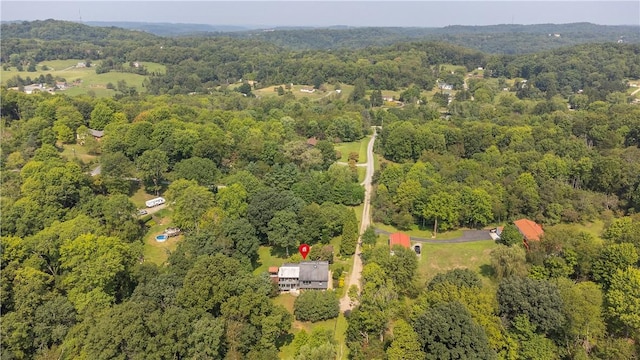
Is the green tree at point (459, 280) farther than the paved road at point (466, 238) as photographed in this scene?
No

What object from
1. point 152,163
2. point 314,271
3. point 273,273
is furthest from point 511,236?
point 152,163

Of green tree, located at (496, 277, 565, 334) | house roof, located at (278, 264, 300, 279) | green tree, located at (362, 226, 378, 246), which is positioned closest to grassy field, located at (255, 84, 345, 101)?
green tree, located at (362, 226, 378, 246)

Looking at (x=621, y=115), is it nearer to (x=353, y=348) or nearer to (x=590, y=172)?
(x=590, y=172)

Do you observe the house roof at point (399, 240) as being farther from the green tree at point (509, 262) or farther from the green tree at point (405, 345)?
the green tree at point (405, 345)

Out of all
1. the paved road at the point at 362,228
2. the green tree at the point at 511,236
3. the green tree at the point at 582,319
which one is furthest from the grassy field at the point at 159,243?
the green tree at the point at 511,236

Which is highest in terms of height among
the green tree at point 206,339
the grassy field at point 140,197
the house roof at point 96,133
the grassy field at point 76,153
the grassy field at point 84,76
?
the grassy field at point 84,76

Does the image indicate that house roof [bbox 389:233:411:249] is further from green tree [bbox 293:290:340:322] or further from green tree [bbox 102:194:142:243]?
green tree [bbox 102:194:142:243]

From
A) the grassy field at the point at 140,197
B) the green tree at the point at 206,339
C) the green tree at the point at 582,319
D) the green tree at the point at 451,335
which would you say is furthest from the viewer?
the grassy field at the point at 140,197

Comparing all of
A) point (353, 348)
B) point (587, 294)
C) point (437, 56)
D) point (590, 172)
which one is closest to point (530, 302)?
point (587, 294)
